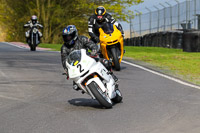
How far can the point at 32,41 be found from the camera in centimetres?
2333

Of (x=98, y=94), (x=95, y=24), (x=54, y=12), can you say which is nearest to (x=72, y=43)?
(x=98, y=94)

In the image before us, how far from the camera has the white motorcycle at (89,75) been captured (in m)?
7.56

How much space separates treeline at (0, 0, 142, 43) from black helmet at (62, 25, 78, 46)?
1351 inches

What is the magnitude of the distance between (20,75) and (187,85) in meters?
4.45

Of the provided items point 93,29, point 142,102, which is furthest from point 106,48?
point 142,102

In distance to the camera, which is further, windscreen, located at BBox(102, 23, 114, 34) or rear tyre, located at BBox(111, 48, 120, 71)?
windscreen, located at BBox(102, 23, 114, 34)

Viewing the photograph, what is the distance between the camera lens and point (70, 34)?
8.50 meters

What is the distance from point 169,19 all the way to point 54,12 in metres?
12.0

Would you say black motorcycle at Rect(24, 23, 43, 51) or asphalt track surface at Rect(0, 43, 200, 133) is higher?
black motorcycle at Rect(24, 23, 43, 51)

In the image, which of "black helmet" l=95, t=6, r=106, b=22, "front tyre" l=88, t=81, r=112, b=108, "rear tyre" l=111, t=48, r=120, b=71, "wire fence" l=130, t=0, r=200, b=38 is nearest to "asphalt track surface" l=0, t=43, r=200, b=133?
"front tyre" l=88, t=81, r=112, b=108

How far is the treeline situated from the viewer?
43062mm

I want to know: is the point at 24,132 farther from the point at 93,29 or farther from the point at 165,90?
the point at 93,29

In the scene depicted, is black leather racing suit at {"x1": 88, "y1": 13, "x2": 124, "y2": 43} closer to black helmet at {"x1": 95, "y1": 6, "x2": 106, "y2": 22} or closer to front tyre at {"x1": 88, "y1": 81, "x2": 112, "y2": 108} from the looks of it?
black helmet at {"x1": 95, "y1": 6, "x2": 106, "y2": 22}

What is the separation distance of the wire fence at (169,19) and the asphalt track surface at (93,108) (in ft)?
57.4
